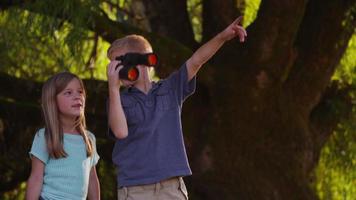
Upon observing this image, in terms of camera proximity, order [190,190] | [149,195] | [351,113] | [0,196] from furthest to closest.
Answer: [351,113]
[0,196]
[190,190]
[149,195]

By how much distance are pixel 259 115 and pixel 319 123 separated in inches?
41.5

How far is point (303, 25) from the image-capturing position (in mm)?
8703

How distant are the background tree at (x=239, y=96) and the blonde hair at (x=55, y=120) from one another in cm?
254

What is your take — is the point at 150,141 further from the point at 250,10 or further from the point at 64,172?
the point at 250,10

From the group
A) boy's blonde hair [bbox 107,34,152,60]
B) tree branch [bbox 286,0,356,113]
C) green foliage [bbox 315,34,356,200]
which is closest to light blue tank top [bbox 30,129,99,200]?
boy's blonde hair [bbox 107,34,152,60]

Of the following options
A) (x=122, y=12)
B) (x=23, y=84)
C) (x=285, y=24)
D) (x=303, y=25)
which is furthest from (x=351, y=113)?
(x=23, y=84)

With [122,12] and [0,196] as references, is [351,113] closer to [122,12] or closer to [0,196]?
[122,12]

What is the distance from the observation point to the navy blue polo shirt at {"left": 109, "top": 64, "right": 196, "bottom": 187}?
4.63 meters

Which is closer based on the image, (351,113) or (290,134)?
(290,134)

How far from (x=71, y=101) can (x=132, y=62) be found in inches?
21.3

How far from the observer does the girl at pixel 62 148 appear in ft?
15.5

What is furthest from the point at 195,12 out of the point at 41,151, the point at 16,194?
the point at 41,151

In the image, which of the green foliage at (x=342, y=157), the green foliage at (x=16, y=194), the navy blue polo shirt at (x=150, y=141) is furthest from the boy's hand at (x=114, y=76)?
the green foliage at (x=342, y=157)

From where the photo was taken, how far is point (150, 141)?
183 inches
